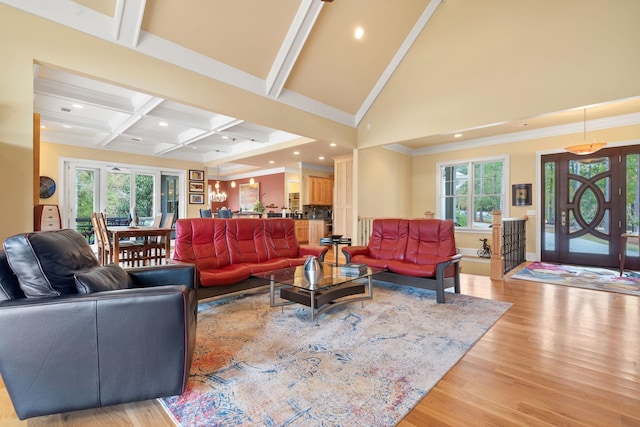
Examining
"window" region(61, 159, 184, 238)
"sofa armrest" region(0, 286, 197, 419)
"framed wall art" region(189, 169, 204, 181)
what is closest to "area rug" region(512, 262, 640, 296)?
"sofa armrest" region(0, 286, 197, 419)

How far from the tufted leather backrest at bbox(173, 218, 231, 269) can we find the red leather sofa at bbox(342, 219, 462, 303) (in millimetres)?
1812

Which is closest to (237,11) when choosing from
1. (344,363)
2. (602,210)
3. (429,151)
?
(344,363)

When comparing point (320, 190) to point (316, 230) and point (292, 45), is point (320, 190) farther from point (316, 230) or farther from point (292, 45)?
point (292, 45)

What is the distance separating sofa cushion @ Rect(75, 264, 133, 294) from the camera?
5.35 ft

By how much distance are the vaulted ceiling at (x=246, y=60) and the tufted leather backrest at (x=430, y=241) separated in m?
3.02

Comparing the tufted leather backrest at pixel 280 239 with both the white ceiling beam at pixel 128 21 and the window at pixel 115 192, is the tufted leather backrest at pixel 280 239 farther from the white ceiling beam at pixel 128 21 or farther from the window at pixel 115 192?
the window at pixel 115 192

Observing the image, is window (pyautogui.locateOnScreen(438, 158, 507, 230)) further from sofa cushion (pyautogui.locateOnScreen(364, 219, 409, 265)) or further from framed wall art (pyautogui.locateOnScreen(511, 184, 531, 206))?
sofa cushion (pyautogui.locateOnScreen(364, 219, 409, 265))

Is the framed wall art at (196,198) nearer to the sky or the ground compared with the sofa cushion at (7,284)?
nearer to the sky

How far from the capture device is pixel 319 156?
789cm

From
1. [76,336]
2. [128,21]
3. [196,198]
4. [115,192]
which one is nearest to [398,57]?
[128,21]

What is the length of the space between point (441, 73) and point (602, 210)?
166 inches

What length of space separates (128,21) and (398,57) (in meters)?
4.54

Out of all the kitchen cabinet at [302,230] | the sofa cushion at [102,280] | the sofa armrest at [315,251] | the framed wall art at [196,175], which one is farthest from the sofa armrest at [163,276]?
the framed wall art at [196,175]

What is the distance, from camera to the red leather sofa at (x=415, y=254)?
143 inches
